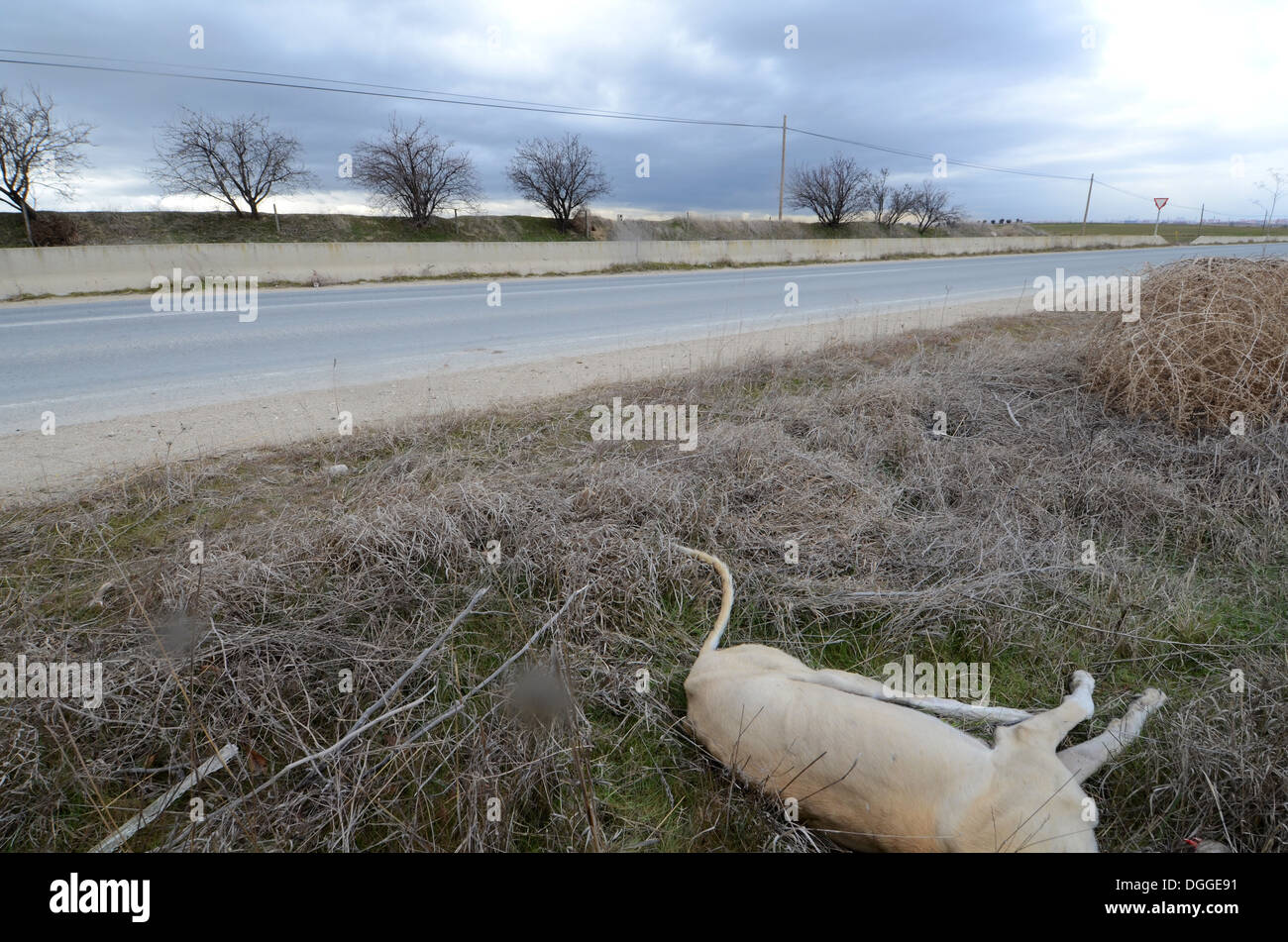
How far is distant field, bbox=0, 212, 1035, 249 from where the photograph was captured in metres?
22.3

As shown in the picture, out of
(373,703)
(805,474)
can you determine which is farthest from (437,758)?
(805,474)

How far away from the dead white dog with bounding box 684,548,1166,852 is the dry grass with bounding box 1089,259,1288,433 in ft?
12.3

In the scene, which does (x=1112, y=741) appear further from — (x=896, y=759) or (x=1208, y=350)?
(x=1208, y=350)

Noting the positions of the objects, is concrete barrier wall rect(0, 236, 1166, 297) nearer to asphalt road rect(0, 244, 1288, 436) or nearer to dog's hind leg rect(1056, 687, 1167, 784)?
asphalt road rect(0, 244, 1288, 436)

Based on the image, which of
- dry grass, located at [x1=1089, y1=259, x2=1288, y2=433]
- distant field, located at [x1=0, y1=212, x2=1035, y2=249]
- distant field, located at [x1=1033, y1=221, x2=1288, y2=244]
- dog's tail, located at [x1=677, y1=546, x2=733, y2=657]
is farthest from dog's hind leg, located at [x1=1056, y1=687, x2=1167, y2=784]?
distant field, located at [x1=1033, y1=221, x2=1288, y2=244]

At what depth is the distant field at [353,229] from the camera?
2234 centimetres

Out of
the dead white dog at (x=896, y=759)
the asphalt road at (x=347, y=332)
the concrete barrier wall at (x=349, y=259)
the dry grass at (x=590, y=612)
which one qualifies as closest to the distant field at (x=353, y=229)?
the concrete barrier wall at (x=349, y=259)

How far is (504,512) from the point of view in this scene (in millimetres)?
3762

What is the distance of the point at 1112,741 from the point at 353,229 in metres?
29.6

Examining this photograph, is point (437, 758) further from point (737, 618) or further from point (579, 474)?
point (579, 474)

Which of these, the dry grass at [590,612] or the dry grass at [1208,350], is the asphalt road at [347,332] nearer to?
the dry grass at [1208,350]

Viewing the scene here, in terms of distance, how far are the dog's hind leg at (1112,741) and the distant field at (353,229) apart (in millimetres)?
25477

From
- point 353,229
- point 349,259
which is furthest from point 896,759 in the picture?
point 353,229
